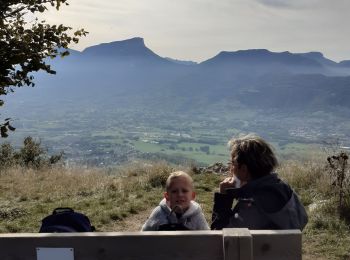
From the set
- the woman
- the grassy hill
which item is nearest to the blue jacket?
the woman

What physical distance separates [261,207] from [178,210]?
759 millimetres

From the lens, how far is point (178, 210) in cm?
337

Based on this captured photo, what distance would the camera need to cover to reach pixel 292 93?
185500 millimetres

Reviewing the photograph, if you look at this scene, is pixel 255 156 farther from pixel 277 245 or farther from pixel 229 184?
pixel 277 245

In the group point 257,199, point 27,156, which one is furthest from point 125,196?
→ point 27,156

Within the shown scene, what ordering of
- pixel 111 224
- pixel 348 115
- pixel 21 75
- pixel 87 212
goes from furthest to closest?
pixel 348 115 → pixel 87 212 → pixel 111 224 → pixel 21 75

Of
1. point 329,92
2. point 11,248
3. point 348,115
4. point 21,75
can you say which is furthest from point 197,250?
point 329,92

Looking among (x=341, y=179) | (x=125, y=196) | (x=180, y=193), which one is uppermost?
(x=180, y=193)

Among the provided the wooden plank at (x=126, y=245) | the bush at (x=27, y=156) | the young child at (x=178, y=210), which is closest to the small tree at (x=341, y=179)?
the young child at (x=178, y=210)

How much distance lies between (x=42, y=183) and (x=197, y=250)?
354 inches

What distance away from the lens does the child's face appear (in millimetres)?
3434

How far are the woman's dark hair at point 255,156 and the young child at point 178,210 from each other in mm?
581

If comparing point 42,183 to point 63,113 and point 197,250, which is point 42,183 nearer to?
point 197,250

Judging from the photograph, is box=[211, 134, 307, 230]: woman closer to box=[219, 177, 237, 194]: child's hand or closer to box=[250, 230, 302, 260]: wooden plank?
box=[219, 177, 237, 194]: child's hand
